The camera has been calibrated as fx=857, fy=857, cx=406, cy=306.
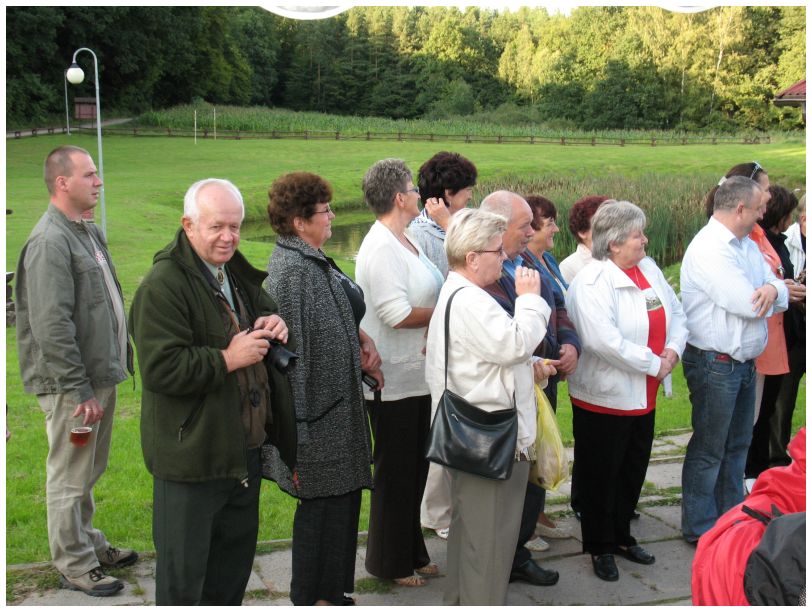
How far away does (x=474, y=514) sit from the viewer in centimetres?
349

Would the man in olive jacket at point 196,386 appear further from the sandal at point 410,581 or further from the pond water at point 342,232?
the pond water at point 342,232

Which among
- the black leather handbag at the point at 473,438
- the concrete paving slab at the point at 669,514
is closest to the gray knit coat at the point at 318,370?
the black leather handbag at the point at 473,438

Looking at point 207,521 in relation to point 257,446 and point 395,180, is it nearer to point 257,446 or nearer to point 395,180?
point 257,446

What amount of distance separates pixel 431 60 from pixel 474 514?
57.7 metres

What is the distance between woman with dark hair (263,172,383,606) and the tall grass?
41905 millimetres

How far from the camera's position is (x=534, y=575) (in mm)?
4230

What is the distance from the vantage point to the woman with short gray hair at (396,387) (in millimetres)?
4207

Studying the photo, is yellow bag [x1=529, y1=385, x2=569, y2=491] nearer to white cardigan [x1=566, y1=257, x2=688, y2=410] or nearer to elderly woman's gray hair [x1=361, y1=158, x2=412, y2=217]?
white cardigan [x1=566, y1=257, x2=688, y2=410]

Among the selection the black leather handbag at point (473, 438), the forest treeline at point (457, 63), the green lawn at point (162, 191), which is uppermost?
the forest treeline at point (457, 63)

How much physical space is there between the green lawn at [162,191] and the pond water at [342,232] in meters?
0.93

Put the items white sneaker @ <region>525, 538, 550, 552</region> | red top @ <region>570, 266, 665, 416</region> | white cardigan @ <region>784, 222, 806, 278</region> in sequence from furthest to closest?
white cardigan @ <region>784, 222, 806, 278</region> < white sneaker @ <region>525, 538, 550, 552</region> < red top @ <region>570, 266, 665, 416</region>

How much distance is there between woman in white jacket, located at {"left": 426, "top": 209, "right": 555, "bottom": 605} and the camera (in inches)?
Result: 133

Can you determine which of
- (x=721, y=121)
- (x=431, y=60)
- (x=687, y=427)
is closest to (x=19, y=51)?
(x=431, y=60)

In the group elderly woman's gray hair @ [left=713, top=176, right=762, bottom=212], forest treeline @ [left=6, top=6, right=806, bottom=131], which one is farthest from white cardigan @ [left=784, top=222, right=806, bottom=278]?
forest treeline @ [left=6, top=6, right=806, bottom=131]
